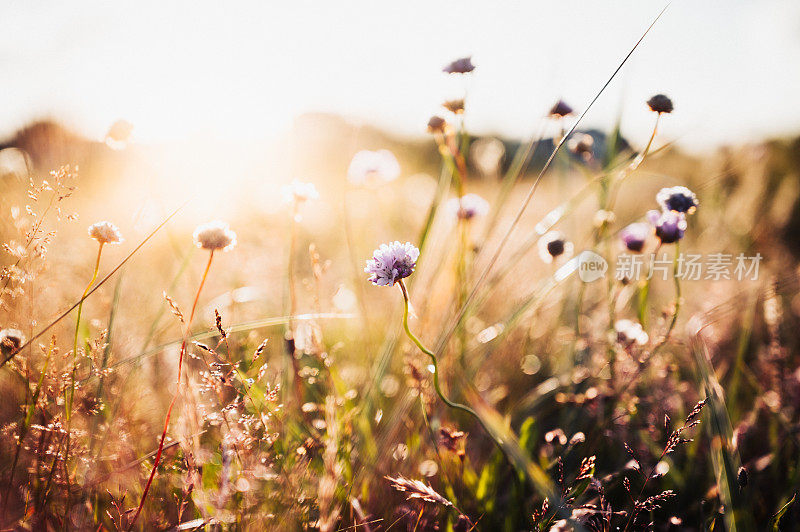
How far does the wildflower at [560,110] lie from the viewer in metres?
1.27

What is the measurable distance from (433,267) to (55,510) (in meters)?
1.05

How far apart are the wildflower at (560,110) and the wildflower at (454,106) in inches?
8.9

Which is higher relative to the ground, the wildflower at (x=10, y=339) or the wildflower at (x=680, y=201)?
the wildflower at (x=680, y=201)

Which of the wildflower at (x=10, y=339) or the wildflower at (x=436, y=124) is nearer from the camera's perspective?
the wildflower at (x=10, y=339)

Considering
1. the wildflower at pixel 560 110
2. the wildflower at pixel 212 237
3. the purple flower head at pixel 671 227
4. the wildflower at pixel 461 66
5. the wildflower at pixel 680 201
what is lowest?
the purple flower head at pixel 671 227

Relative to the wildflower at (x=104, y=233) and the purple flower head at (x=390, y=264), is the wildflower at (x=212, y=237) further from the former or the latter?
the purple flower head at (x=390, y=264)

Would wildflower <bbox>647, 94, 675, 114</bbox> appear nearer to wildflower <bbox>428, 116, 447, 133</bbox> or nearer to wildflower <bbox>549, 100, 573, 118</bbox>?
wildflower <bbox>549, 100, 573, 118</bbox>

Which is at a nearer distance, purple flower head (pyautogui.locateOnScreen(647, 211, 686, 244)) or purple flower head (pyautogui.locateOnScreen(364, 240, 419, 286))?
purple flower head (pyautogui.locateOnScreen(364, 240, 419, 286))

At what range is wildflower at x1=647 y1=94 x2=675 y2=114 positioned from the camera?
110 cm

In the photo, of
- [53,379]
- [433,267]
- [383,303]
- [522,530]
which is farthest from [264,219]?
[522,530]

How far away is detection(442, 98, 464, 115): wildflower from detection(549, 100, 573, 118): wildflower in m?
0.23

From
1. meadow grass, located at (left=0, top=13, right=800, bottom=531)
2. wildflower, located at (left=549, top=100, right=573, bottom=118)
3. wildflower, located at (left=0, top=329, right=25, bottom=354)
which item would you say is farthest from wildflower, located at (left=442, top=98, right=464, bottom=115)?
wildflower, located at (left=0, top=329, right=25, bottom=354)

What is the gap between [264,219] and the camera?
2141 millimetres

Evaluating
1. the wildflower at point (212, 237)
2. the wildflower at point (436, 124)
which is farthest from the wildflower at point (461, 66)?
the wildflower at point (212, 237)
